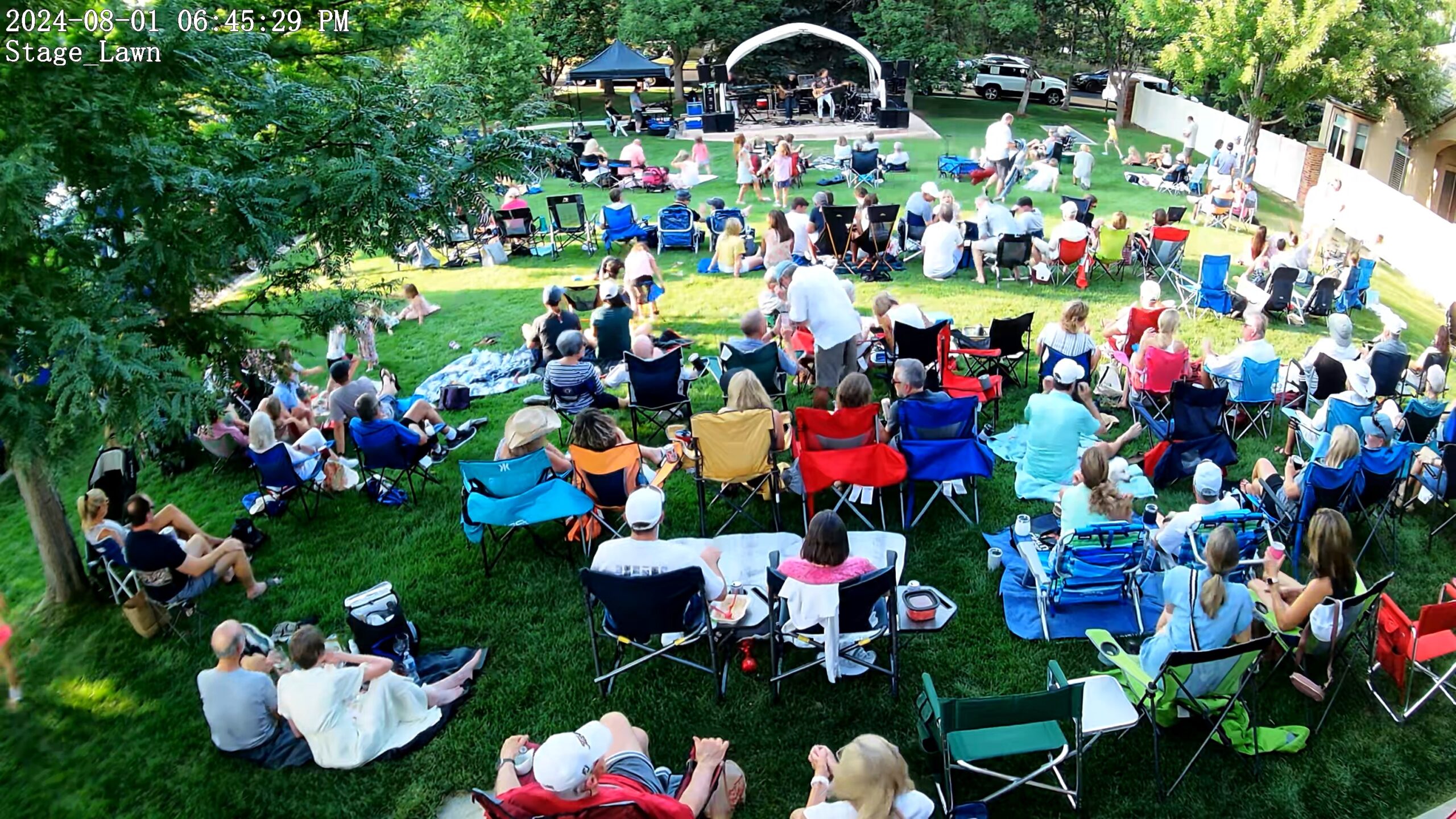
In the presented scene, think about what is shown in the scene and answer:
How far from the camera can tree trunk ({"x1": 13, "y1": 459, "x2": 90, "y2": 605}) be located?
6.69 metres

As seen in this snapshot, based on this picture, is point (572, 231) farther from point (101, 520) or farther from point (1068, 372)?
point (1068, 372)

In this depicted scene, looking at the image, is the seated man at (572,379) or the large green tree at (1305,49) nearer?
the seated man at (572,379)

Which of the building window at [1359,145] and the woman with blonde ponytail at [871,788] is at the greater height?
the building window at [1359,145]

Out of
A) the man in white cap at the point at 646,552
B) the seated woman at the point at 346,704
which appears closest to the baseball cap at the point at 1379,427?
the man in white cap at the point at 646,552

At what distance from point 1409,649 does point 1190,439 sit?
2.53 m

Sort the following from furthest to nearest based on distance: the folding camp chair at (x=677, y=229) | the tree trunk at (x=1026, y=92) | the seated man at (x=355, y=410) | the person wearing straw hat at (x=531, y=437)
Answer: the tree trunk at (x=1026, y=92)
the folding camp chair at (x=677, y=229)
the seated man at (x=355, y=410)
the person wearing straw hat at (x=531, y=437)

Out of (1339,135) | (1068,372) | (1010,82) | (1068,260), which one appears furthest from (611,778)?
(1010,82)

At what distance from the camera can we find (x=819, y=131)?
81.4 ft

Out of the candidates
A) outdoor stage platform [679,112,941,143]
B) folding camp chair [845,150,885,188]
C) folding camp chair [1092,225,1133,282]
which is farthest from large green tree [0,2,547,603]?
outdoor stage platform [679,112,941,143]

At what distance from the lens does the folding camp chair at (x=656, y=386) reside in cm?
821

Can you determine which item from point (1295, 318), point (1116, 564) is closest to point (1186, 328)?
point (1295, 318)

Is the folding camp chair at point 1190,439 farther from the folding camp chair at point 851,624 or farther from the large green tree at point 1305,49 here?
the large green tree at point 1305,49

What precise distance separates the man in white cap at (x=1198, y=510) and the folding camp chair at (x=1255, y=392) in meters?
2.41

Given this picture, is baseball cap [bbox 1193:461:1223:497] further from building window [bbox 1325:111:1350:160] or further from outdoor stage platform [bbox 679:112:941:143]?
building window [bbox 1325:111:1350:160]
